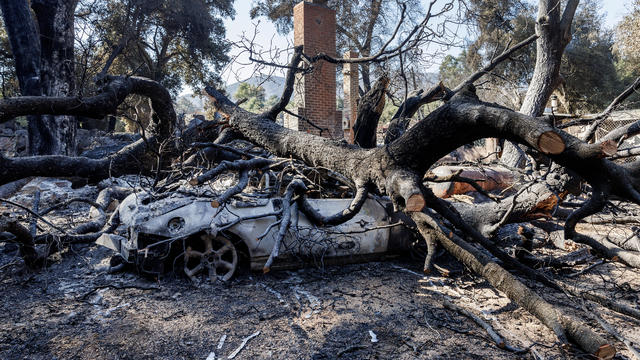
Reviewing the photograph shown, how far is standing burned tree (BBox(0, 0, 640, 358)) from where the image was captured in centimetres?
218

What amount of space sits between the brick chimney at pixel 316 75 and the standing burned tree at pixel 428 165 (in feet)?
15.7

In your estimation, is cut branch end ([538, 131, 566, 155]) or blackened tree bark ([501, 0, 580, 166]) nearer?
cut branch end ([538, 131, 566, 155])

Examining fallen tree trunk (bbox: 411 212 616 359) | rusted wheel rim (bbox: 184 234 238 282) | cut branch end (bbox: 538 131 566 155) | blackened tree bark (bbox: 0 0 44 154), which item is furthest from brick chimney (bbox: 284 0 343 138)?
cut branch end (bbox: 538 131 566 155)

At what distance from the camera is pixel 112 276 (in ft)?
13.0

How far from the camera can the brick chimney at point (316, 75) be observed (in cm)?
1075

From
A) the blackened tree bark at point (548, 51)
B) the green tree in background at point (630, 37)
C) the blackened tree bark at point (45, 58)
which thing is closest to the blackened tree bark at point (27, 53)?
the blackened tree bark at point (45, 58)

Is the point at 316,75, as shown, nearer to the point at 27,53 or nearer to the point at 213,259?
the point at 27,53

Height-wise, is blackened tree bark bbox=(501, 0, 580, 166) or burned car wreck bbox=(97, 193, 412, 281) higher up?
blackened tree bark bbox=(501, 0, 580, 166)

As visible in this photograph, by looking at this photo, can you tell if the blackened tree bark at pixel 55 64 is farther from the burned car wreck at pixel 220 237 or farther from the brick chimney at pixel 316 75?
the burned car wreck at pixel 220 237

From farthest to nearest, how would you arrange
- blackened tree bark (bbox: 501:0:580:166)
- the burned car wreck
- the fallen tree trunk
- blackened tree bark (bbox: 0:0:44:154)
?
blackened tree bark (bbox: 0:0:44:154) → blackened tree bark (bbox: 501:0:580:166) → the burned car wreck → the fallen tree trunk

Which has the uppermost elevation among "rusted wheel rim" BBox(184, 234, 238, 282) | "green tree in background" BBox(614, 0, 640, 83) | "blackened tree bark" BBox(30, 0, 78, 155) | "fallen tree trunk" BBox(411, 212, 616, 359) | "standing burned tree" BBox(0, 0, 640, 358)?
"green tree in background" BBox(614, 0, 640, 83)

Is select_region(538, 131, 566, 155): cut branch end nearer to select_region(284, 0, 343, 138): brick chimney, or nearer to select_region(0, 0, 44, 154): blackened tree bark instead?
select_region(284, 0, 343, 138): brick chimney

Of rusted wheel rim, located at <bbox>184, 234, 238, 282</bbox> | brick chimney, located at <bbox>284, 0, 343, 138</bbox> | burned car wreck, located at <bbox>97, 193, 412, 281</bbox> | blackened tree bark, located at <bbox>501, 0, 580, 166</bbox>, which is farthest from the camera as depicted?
brick chimney, located at <bbox>284, 0, 343, 138</bbox>

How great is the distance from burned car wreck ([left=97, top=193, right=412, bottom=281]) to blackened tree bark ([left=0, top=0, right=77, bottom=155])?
7.03m
